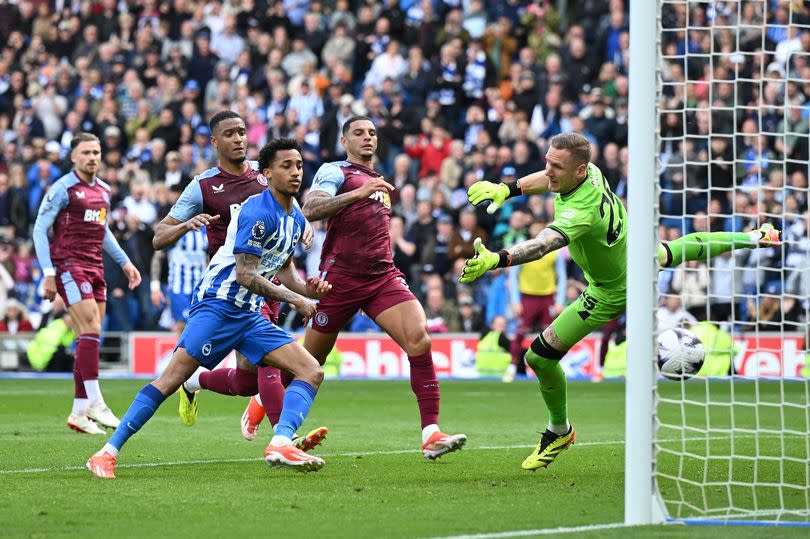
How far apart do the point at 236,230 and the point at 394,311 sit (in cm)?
174

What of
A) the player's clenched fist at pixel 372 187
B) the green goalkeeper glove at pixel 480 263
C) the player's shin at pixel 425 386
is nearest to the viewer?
the green goalkeeper glove at pixel 480 263

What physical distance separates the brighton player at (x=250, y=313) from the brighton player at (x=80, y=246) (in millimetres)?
3890

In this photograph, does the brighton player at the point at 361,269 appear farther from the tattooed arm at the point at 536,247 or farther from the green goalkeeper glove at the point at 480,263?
the green goalkeeper glove at the point at 480,263

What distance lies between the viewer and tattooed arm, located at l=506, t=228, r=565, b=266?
788cm

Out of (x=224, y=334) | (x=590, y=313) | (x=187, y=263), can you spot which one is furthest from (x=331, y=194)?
(x=187, y=263)

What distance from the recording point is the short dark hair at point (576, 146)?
29.7 ft

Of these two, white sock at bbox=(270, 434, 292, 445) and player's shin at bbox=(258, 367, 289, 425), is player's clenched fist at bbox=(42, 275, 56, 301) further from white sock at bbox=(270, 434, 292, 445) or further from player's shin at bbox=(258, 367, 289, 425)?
white sock at bbox=(270, 434, 292, 445)

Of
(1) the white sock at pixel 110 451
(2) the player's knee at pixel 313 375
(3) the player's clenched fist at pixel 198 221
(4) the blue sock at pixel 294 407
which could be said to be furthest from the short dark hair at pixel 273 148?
(1) the white sock at pixel 110 451

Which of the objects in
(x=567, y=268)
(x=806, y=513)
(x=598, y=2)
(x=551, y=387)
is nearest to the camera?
(x=806, y=513)

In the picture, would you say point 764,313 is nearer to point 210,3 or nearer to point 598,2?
point 598,2

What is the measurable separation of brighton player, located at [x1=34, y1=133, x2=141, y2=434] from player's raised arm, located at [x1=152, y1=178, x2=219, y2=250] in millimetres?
2607

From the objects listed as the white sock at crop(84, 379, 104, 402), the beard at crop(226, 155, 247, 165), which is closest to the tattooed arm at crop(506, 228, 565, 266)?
the beard at crop(226, 155, 247, 165)

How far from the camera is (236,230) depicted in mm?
8641

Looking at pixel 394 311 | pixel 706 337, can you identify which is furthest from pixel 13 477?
pixel 706 337
